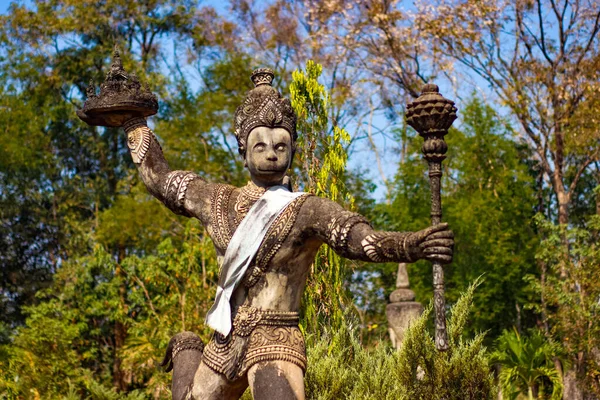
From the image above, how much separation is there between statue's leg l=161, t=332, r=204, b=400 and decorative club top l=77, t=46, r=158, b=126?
1401 millimetres

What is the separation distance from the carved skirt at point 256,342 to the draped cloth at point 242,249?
7 cm

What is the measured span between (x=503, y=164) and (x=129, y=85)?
1620 cm

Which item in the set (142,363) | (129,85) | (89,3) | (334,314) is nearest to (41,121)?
(89,3)

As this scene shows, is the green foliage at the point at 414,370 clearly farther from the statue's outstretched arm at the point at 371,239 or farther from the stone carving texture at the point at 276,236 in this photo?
the statue's outstretched arm at the point at 371,239

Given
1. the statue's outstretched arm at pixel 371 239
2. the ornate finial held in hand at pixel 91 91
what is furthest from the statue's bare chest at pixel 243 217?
the ornate finial held in hand at pixel 91 91

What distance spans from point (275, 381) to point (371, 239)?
0.90 m

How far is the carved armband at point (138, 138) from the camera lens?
595cm

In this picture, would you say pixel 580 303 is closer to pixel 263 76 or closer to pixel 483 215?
pixel 483 215

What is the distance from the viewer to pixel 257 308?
17.3 ft

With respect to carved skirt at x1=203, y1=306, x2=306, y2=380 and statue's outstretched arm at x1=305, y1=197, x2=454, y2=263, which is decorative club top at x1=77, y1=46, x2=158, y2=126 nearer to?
statue's outstretched arm at x1=305, y1=197, x2=454, y2=263

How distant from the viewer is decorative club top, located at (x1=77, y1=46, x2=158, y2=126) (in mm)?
5957

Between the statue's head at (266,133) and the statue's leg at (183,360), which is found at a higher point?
the statue's head at (266,133)

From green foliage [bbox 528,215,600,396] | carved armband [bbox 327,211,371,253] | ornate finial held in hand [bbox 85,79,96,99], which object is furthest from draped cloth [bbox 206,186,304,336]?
green foliage [bbox 528,215,600,396]

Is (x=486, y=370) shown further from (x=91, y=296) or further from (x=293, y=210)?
(x=91, y=296)
